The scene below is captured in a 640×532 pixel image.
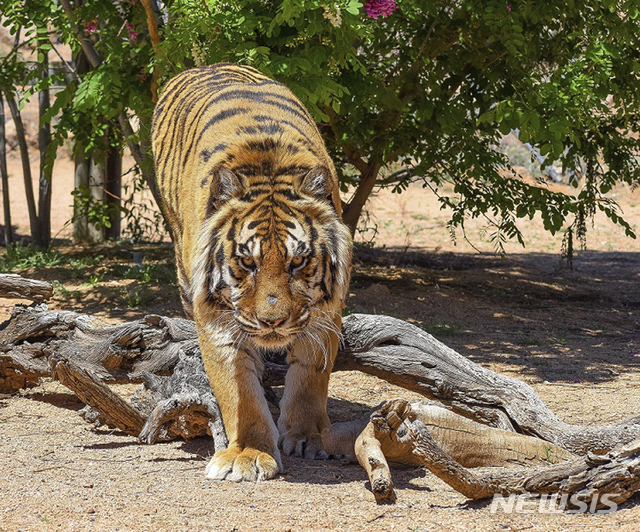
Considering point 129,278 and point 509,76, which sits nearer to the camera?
point 509,76

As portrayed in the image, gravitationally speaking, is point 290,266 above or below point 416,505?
above

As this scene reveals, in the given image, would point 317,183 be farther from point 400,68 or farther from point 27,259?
point 27,259

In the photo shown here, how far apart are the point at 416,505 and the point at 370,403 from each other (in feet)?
6.87

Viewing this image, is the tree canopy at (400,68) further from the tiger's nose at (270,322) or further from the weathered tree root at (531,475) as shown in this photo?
the weathered tree root at (531,475)

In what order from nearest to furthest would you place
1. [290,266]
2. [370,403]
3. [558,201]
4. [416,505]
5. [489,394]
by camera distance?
[416,505] < [290,266] < [489,394] < [370,403] < [558,201]

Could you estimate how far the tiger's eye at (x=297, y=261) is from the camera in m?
3.66

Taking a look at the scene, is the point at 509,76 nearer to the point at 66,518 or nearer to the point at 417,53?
the point at 417,53

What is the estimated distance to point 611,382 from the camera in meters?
5.90

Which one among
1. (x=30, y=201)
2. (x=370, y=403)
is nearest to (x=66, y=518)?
(x=370, y=403)

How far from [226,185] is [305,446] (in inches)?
56.6

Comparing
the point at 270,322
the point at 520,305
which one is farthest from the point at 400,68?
the point at 270,322

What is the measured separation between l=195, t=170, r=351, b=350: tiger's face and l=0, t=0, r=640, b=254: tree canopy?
1741mm

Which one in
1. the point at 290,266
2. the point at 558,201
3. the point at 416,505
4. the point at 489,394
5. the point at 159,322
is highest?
the point at 558,201

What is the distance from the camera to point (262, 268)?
11.8 feet
